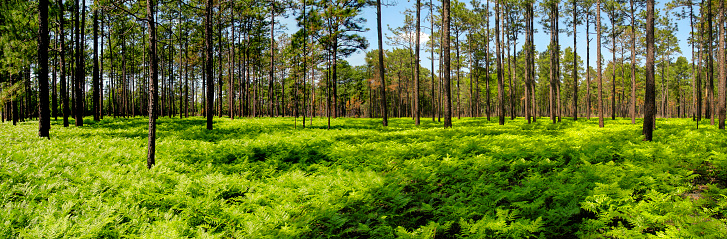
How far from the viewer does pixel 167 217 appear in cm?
429

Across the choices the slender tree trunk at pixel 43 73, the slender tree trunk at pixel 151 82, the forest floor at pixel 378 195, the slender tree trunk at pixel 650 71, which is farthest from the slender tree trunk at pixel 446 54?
the slender tree trunk at pixel 43 73

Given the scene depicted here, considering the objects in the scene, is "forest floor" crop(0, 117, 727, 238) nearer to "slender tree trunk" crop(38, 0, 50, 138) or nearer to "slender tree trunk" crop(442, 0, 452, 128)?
"slender tree trunk" crop(38, 0, 50, 138)

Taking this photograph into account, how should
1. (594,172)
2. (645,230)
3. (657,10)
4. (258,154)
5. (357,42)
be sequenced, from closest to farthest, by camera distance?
(645,230) → (594,172) → (258,154) → (357,42) → (657,10)

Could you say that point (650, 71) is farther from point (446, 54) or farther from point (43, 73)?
point (43, 73)

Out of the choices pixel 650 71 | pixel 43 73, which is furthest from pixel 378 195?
pixel 43 73

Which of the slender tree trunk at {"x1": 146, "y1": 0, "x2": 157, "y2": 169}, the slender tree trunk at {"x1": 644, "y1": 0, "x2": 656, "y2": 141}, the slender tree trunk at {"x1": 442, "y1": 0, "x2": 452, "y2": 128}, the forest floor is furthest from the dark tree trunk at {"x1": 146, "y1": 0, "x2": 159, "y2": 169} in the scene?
the slender tree trunk at {"x1": 644, "y1": 0, "x2": 656, "y2": 141}

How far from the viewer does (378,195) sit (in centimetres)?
524

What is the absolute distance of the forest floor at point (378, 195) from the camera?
3.81m

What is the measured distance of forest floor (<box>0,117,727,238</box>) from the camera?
381 cm

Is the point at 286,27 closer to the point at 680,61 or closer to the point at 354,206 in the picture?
the point at 354,206

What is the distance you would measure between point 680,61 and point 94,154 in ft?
264

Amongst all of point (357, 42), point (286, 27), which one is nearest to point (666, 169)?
point (357, 42)

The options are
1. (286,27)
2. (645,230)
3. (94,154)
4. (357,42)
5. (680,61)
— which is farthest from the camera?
(680,61)

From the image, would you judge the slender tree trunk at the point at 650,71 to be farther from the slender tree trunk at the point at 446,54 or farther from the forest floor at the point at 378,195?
the slender tree trunk at the point at 446,54
